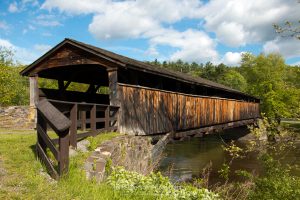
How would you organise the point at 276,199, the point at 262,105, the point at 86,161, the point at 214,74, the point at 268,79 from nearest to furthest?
the point at 86,161 → the point at 276,199 → the point at 262,105 → the point at 268,79 → the point at 214,74

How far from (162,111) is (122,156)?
5.70 meters

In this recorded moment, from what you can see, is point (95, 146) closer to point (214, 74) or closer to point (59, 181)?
point (59, 181)

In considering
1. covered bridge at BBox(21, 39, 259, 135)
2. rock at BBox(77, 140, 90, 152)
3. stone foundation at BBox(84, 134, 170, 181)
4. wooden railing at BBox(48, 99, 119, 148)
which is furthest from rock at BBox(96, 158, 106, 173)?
covered bridge at BBox(21, 39, 259, 135)

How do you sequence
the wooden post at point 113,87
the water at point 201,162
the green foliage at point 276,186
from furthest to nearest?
the water at point 201,162, the wooden post at point 113,87, the green foliage at point 276,186

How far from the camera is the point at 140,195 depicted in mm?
4336

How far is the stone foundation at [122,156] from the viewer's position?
576 cm

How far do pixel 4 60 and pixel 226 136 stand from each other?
87.0 feet

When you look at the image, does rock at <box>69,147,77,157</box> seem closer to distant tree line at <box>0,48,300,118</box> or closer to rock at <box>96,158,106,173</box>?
rock at <box>96,158,106,173</box>

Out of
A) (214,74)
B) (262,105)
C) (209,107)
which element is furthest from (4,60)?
(214,74)

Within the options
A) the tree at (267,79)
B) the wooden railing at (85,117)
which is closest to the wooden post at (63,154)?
the wooden railing at (85,117)

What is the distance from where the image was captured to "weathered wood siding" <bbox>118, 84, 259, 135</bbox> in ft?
37.5

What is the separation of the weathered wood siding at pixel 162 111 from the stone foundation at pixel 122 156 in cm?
86

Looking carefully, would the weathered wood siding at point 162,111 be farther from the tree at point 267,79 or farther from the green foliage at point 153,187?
the tree at point 267,79

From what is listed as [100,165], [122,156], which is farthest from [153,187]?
[122,156]
